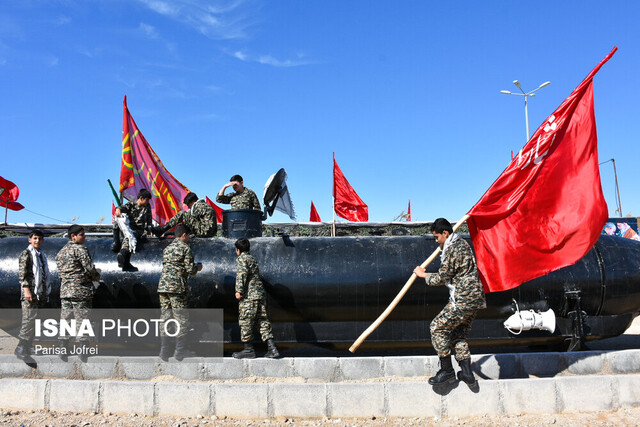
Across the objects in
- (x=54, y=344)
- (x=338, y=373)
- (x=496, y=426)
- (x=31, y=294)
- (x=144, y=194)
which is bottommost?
(x=496, y=426)

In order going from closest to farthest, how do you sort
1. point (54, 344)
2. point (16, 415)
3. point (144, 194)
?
point (16, 415), point (54, 344), point (144, 194)

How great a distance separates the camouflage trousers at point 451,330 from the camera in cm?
545

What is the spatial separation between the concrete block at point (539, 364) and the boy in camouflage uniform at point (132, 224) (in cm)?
556

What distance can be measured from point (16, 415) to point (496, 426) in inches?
208

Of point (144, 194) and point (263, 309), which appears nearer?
point (263, 309)

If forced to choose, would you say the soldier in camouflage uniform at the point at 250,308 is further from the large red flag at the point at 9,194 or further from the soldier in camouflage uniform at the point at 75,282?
the large red flag at the point at 9,194

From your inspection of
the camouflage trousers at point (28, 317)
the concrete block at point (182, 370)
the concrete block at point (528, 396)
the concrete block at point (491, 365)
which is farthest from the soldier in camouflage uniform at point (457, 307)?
the camouflage trousers at point (28, 317)

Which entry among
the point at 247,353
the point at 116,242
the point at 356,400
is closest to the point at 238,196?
the point at 116,242

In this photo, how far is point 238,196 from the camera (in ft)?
27.8

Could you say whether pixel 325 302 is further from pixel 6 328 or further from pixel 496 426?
pixel 6 328

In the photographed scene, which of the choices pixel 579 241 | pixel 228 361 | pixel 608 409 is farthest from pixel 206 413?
pixel 579 241

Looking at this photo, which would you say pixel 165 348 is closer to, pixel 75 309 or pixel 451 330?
pixel 75 309

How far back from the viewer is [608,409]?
5.51 metres

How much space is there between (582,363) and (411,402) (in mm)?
2669
